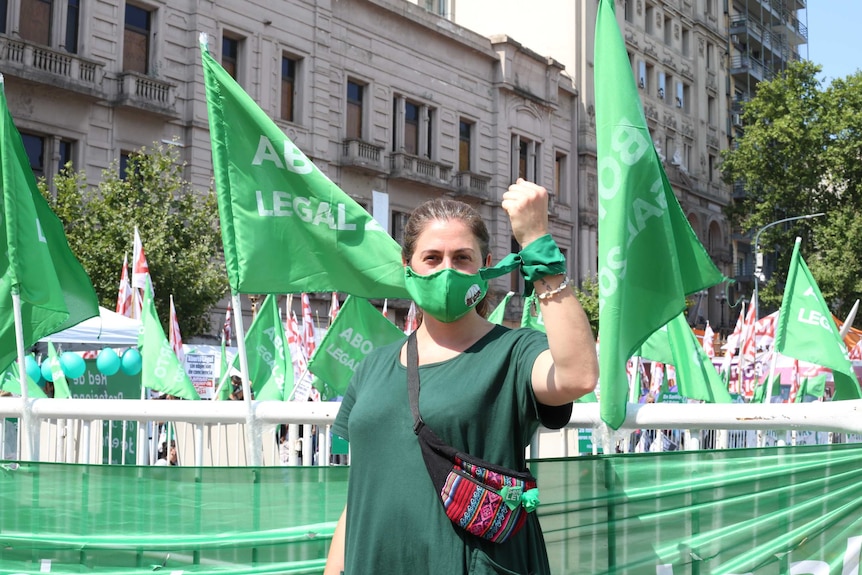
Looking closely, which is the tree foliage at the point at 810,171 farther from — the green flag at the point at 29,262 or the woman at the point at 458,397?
the woman at the point at 458,397

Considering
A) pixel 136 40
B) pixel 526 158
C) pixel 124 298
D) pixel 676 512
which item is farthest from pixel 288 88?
pixel 676 512

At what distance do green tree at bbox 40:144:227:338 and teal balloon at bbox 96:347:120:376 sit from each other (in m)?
7.15

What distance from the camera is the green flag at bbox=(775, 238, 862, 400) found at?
9234mm

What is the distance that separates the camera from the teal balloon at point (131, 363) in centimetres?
1267

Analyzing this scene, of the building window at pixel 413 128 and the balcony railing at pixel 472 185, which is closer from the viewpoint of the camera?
the building window at pixel 413 128

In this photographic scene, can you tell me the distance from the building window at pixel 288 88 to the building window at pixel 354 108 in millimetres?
2083

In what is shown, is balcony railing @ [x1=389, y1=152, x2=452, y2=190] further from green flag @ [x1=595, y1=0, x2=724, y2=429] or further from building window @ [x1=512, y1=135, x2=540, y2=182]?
green flag @ [x1=595, y1=0, x2=724, y2=429]

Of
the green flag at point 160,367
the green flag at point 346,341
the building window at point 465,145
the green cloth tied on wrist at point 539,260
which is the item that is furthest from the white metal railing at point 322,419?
the building window at point 465,145

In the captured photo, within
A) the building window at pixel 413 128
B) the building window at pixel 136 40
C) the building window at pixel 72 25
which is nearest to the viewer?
the building window at pixel 72 25

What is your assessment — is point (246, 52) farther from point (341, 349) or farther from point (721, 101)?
point (721, 101)

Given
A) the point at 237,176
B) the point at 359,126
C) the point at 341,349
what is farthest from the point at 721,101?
the point at 237,176

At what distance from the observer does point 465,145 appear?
34.8 m

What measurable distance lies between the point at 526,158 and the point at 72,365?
27.1 metres

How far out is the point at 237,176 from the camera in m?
5.01
